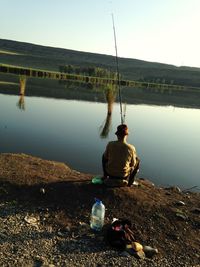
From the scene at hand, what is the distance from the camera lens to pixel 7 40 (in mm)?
198875

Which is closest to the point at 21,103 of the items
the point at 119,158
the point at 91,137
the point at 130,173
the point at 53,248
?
the point at 91,137

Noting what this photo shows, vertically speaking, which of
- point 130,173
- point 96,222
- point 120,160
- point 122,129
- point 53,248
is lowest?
point 53,248

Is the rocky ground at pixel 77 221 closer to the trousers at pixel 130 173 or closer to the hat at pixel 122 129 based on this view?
the trousers at pixel 130 173

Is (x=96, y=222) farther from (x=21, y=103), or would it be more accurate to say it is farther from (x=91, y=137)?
(x=21, y=103)

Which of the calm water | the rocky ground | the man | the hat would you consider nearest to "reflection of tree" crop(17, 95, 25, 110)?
the calm water

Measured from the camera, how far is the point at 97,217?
294 inches

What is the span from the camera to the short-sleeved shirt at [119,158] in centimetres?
867

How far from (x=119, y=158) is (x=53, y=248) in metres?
2.76

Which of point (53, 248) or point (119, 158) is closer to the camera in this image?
point (53, 248)

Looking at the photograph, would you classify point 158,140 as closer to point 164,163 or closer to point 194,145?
point 194,145

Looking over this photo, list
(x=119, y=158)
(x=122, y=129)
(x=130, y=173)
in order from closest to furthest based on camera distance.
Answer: (x=122, y=129) < (x=119, y=158) < (x=130, y=173)

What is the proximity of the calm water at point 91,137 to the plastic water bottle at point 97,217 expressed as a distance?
5743 millimetres

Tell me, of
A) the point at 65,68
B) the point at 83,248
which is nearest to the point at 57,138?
A: the point at 83,248

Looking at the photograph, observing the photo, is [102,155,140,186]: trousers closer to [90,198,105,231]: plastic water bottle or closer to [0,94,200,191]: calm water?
[90,198,105,231]: plastic water bottle
